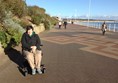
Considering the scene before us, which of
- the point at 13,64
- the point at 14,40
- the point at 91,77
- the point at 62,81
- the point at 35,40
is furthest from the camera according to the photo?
the point at 14,40

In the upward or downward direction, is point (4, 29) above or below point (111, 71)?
above

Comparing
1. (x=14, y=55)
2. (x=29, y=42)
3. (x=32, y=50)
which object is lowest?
(x=14, y=55)

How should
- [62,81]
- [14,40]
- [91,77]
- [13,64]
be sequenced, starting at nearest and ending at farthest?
[62,81], [91,77], [13,64], [14,40]

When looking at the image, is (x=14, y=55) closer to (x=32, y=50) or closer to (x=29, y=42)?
(x=29, y=42)

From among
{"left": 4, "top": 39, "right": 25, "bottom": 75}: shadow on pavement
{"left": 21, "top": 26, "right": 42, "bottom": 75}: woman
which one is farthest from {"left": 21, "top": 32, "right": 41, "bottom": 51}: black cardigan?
{"left": 4, "top": 39, "right": 25, "bottom": 75}: shadow on pavement

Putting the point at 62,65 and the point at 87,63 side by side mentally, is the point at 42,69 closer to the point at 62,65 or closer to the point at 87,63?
the point at 62,65

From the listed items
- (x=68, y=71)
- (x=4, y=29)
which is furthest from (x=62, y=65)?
(x=4, y=29)

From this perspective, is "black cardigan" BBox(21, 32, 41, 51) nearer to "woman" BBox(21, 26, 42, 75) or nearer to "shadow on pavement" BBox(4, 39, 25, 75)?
"woman" BBox(21, 26, 42, 75)

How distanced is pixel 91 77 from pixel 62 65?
1881 millimetres

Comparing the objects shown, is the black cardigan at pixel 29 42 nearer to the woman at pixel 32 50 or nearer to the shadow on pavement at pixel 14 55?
the woman at pixel 32 50

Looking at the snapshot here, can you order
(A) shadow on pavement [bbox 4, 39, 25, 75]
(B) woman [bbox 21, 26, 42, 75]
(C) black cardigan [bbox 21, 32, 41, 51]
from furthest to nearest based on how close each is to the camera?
(A) shadow on pavement [bbox 4, 39, 25, 75]
(C) black cardigan [bbox 21, 32, 41, 51]
(B) woman [bbox 21, 26, 42, 75]

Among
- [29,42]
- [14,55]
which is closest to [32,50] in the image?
[29,42]

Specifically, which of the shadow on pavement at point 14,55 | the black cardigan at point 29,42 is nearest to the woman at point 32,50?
the black cardigan at point 29,42

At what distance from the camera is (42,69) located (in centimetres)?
740
